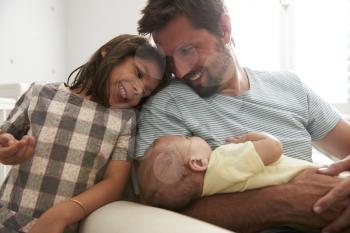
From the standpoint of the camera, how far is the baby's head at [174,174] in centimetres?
80

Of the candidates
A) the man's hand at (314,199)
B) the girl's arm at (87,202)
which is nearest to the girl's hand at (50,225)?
the girl's arm at (87,202)

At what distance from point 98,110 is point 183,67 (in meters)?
0.28

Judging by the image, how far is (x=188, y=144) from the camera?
862 mm

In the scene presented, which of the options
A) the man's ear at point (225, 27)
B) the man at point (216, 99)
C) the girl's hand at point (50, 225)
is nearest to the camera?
the girl's hand at point (50, 225)

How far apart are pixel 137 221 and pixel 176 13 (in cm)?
62

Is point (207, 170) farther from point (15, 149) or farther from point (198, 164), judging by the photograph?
point (15, 149)

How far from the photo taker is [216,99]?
107 cm

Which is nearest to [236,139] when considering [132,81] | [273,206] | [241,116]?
[241,116]

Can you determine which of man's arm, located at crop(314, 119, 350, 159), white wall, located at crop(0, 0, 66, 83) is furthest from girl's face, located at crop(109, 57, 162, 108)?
white wall, located at crop(0, 0, 66, 83)

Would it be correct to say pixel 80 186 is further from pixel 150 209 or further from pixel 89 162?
pixel 150 209

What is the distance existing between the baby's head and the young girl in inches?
5.0

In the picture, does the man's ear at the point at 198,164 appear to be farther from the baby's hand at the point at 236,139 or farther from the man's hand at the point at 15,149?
the man's hand at the point at 15,149

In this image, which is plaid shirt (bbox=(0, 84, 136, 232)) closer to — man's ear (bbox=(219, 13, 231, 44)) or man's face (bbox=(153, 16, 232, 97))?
man's face (bbox=(153, 16, 232, 97))

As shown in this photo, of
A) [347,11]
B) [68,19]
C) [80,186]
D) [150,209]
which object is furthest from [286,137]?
[68,19]
